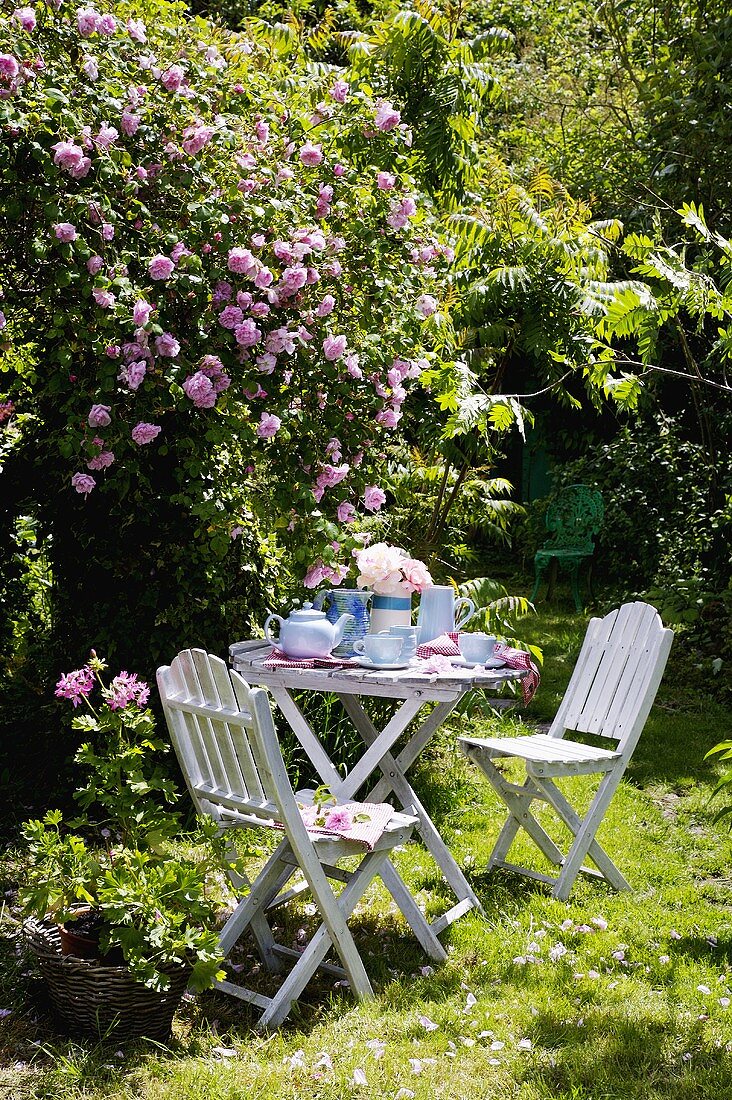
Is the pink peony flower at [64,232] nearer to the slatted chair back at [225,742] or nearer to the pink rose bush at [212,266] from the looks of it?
the pink rose bush at [212,266]

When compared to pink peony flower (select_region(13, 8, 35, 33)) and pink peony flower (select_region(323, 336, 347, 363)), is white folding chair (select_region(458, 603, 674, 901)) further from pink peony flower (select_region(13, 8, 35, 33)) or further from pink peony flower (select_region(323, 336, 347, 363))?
pink peony flower (select_region(13, 8, 35, 33))

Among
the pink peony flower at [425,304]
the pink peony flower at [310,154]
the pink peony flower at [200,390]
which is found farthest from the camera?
the pink peony flower at [425,304]

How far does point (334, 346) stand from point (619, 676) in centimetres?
173

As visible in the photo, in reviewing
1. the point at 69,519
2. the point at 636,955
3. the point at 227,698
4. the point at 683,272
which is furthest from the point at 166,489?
the point at 636,955

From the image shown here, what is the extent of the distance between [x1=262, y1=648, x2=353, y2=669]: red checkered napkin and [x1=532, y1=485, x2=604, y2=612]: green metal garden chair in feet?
19.4

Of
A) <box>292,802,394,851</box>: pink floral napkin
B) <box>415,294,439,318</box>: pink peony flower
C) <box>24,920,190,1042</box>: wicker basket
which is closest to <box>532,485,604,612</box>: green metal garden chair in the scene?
<box>415,294,439,318</box>: pink peony flower

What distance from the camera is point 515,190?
594 cm

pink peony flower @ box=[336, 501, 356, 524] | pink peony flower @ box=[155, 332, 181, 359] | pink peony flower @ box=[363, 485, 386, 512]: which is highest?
pink peony flower @ box=[155, 332, 181, 359]

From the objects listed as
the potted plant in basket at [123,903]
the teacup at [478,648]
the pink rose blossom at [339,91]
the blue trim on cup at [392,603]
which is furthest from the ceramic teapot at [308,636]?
the pink rose blossom at [339,91]

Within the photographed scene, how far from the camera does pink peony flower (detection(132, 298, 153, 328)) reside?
373 centimetres

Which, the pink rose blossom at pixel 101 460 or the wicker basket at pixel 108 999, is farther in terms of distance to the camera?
the pink rose blossom at pixel 101 460

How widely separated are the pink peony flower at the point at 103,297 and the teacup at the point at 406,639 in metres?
1.50

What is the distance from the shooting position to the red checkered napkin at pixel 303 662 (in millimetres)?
3812

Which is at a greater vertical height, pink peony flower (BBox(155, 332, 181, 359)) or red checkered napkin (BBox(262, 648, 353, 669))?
pink peony flower (BBox(155, 332, 181, 359))
